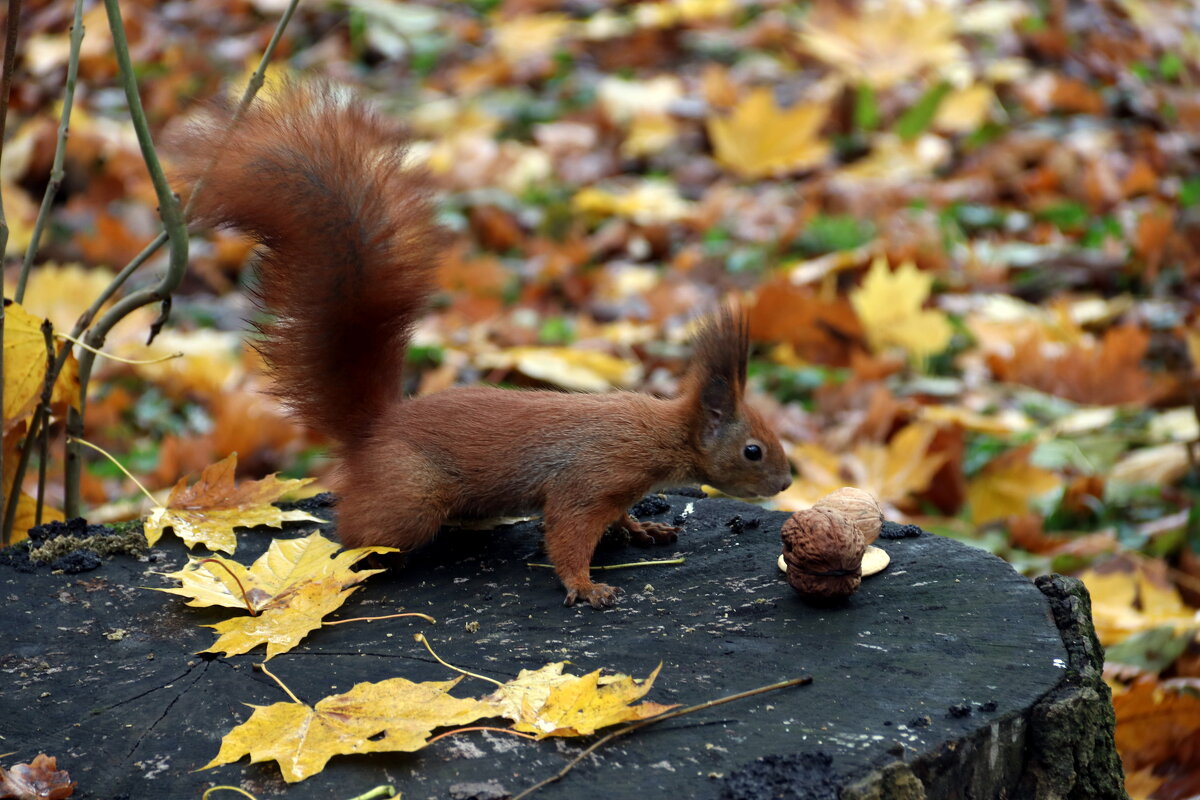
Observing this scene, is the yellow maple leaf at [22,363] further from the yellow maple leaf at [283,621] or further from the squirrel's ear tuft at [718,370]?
the squirrel's ear tuft at [718,370]

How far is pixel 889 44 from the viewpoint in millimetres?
5449

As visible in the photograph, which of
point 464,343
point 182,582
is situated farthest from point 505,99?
point 182,582

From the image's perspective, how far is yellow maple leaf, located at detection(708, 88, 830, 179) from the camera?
15.8 feet

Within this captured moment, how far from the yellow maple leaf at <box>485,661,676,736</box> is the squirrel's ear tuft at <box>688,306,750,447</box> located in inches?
21.1

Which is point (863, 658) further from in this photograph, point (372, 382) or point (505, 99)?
point (505, 99)

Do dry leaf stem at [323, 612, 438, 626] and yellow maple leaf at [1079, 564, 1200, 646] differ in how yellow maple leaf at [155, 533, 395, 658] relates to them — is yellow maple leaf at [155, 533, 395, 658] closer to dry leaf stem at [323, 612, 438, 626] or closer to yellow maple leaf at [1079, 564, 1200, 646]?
dry leaf stem at [323, 612, 438, 626]

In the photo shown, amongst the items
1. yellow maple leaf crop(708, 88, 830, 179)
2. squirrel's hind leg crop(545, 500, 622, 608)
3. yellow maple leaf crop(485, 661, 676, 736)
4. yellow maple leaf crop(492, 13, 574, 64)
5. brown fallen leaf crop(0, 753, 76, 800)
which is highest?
yellow maple leaf crop(492, 13, 574, 64)

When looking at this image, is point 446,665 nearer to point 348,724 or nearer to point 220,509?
point 348,724

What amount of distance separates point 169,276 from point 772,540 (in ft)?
3.35

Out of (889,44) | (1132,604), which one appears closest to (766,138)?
(889,44)

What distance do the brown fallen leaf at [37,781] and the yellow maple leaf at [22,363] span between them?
0.88m

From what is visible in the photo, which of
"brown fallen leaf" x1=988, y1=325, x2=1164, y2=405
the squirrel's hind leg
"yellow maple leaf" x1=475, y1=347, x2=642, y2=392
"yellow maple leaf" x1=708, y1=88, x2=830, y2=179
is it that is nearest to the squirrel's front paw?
the squirrel's hind leg

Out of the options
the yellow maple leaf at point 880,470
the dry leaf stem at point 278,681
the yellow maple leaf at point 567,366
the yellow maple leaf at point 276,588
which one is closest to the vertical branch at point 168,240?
the yellow maple leaf at point 276,588

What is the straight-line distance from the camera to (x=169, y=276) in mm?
1836
